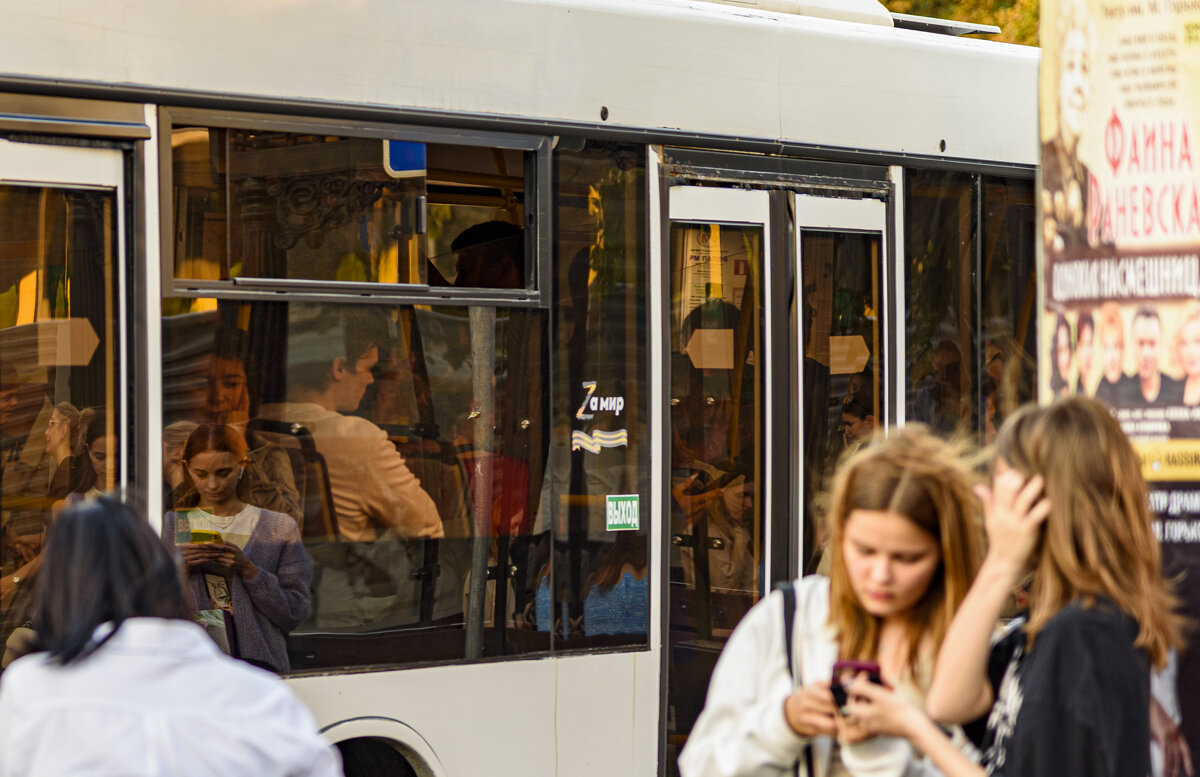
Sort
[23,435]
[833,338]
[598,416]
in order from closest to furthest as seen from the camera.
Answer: [23,435], [598,416], [833,338]

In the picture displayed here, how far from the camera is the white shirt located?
233 cm

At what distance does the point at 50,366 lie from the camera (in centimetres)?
445

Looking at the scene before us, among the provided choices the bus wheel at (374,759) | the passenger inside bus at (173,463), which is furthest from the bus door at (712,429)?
the passenger inside bus at (173,463)

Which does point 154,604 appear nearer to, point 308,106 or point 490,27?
point 308,106

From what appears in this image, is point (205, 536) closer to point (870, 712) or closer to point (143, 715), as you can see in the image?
point (143, 715)

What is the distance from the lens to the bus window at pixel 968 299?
6219mm

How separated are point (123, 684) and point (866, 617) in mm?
1147

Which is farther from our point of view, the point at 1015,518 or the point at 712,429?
the point at 712,429

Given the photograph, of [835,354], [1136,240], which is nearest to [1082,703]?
[1136,240]

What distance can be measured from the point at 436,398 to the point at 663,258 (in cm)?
103

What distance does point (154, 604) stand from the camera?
2432 mm

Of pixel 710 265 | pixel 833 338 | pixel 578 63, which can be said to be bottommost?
pixel 833 338

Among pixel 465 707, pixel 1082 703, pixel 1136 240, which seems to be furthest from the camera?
pixel 465 707

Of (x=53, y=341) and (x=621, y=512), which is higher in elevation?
(x=53, y=341)
